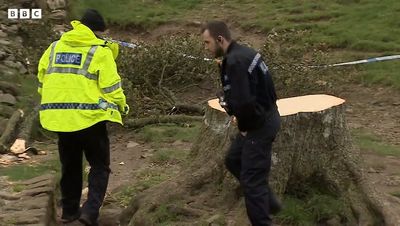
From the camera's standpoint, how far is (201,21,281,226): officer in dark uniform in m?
4.80

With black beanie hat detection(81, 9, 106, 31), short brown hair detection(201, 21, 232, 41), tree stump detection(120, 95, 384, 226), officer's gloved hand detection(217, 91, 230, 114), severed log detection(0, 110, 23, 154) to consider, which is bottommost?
severed log detection(0, 110, 23, 154)

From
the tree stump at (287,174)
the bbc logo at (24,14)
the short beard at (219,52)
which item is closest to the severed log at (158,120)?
the tree stump at (287,174)

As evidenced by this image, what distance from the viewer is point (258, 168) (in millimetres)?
5055

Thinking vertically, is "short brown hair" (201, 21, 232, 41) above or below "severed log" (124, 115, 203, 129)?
above

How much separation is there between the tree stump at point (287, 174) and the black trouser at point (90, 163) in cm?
47

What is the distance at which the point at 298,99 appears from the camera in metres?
6.38

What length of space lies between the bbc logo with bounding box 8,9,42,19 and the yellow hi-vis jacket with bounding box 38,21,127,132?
30.9 ft

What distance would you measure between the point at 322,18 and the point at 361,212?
1142 cm

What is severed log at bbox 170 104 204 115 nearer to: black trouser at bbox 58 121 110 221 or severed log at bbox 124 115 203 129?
severed log at bbox 124 115 203 129

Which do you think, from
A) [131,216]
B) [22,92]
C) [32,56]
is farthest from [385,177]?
[32,56]

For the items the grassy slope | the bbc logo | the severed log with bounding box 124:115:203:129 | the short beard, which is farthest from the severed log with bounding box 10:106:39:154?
the grassy slope

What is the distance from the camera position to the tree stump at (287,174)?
583cm

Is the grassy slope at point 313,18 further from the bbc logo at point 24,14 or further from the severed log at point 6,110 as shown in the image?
the severed log at point 6,110

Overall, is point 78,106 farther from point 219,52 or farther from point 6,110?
point 6,110
